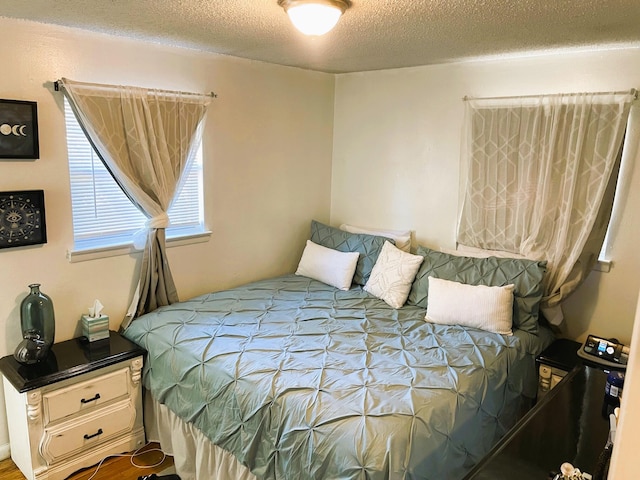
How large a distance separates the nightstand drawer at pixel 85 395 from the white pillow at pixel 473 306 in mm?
1780

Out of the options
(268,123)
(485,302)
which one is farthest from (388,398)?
(268,123)

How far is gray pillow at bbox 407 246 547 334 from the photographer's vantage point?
Answer: 2.79 metres

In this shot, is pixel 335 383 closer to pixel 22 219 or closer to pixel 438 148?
pixel 22 219

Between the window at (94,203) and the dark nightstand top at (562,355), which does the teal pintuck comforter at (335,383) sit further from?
the window at (94,203)

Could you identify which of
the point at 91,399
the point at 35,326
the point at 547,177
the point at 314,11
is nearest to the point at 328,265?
the point at 547,177

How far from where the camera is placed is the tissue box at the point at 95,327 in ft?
8.87

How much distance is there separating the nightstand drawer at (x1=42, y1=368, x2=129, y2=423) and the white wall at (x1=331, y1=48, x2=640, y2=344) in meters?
2.21

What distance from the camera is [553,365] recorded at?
2605 mm

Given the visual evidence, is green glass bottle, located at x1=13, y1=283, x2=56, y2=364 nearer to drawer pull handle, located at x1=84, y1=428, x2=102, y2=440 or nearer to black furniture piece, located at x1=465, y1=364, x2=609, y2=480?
drawer pull handle, located at x1=84, y1=428, x2=102, y2=440

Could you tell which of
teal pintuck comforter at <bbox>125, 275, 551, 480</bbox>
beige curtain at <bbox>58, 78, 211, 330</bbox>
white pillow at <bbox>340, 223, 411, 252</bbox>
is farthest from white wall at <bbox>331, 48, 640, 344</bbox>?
beige curtain at <bbox>58, 78, 211, 330</bbox>

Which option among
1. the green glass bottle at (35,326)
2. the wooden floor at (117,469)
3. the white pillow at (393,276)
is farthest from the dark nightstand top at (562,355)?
the green glass bottle at (35,326)

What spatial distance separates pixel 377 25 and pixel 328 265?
176 cm

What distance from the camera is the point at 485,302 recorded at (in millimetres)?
2742

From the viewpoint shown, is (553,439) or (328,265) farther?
(328,265)
